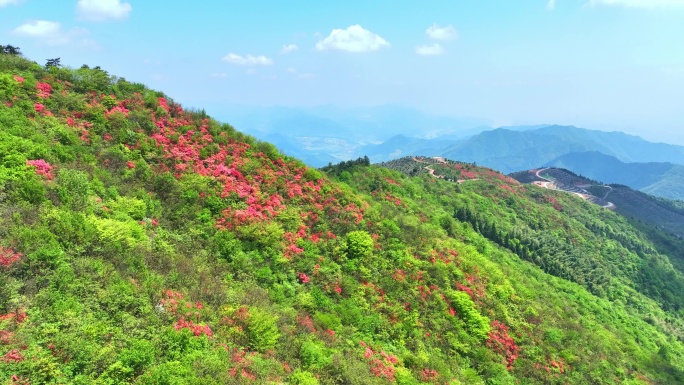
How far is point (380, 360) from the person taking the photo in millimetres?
19984

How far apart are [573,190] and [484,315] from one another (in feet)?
588

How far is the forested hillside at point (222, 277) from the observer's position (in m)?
13.4

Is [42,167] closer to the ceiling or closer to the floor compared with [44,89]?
closer to the floor

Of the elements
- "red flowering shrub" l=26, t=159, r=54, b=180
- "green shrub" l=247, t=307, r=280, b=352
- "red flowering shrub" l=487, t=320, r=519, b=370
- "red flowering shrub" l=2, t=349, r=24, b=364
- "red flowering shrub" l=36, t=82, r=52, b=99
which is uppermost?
"red flowering shrub" l=36, t=82, r=52, b=99

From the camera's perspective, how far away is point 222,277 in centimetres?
2080

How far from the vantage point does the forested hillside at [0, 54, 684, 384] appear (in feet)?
43.9

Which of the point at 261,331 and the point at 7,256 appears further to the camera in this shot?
the point at 261,331

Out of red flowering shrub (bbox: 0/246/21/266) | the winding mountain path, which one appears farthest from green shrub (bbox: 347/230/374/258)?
the winding mountain path

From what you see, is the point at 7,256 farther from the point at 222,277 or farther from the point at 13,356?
the point at 222,277

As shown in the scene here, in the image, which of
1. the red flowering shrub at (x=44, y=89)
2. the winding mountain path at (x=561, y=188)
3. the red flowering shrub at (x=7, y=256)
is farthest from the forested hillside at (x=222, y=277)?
the winding mountain path at (x=561, y=188)

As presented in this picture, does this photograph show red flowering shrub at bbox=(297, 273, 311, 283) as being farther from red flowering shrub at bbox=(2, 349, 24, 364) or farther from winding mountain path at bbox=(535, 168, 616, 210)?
winding mountain path at bbox=(535, 168, 616, 210)

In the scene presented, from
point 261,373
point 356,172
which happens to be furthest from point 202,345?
point 356,172

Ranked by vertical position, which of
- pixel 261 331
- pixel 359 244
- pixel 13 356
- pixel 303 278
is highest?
pixel 359 244

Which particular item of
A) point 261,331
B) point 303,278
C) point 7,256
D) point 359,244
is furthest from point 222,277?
point 359,244
